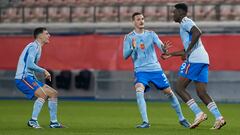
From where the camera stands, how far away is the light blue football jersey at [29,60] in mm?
14383

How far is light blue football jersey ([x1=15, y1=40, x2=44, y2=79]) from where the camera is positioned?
14.4 metres

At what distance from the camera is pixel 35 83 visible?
14.6 meters

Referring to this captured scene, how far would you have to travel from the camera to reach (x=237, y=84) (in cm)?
2405

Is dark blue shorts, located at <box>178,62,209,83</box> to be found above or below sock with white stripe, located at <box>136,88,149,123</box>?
above

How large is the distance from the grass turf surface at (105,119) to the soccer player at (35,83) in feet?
0.97

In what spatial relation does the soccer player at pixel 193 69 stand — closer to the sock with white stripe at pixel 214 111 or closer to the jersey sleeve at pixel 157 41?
the sock with white stripe at pixel 214 111

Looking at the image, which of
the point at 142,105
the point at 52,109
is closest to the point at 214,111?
the point at 142,105

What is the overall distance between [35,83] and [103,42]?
10.5 m

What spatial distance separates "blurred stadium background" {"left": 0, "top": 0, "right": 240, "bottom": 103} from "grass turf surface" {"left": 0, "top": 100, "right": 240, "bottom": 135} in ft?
4.41

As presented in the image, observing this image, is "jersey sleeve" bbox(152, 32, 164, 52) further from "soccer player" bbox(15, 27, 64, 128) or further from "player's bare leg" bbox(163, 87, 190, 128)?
"soccer player" bbox(15, 27, 64, 128)

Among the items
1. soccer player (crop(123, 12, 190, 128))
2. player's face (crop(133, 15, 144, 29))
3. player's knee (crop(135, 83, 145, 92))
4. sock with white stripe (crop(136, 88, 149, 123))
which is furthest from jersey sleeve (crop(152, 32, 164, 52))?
sock with white stripe (crop(136, 88, 149, 123))

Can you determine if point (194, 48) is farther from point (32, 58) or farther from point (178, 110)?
point (32, 58)

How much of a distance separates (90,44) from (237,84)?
4964mm

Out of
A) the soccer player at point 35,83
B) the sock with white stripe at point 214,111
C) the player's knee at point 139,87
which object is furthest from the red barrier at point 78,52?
the sock with white stripe at point 214,111
